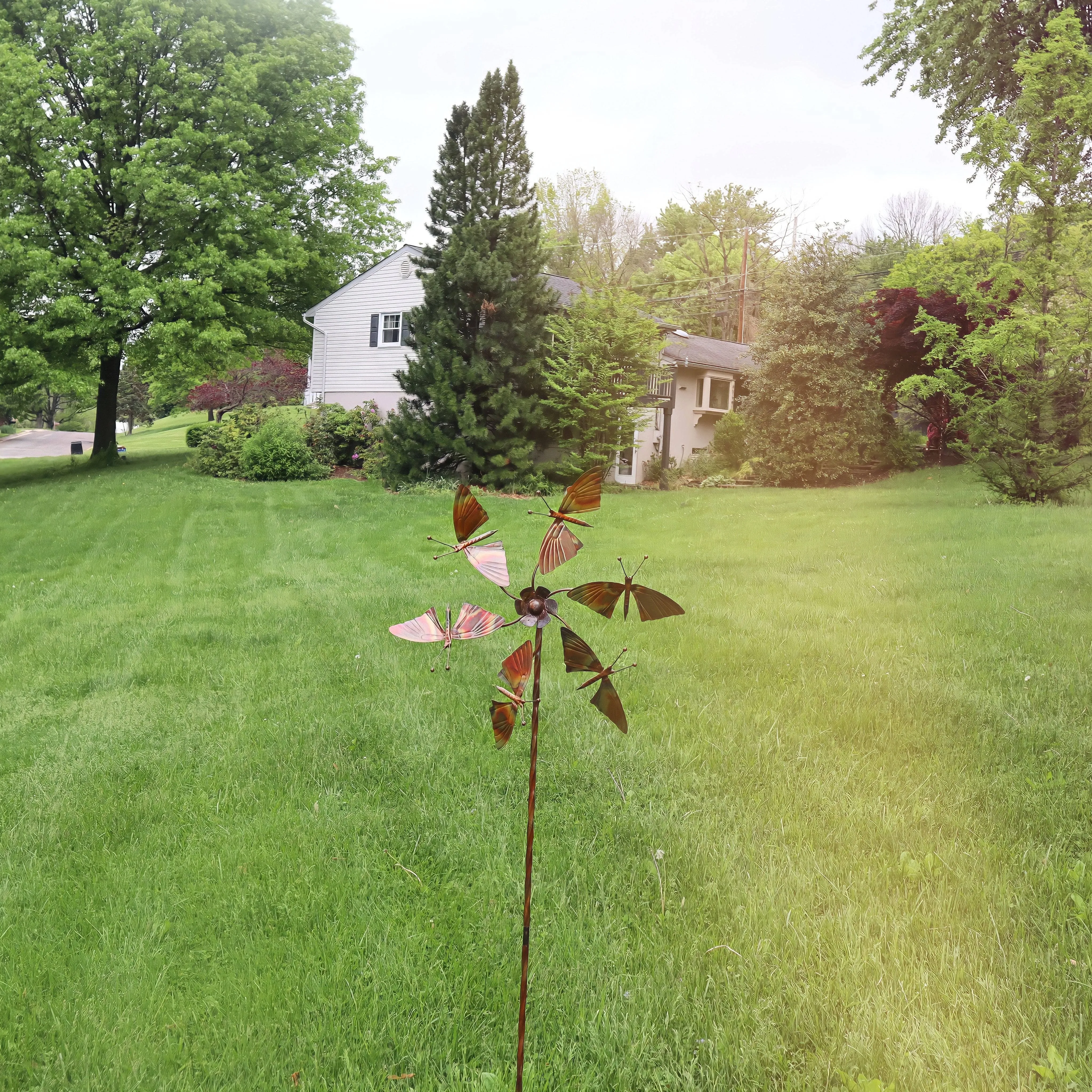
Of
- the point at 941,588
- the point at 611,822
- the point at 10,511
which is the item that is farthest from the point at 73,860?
the point at 10,511

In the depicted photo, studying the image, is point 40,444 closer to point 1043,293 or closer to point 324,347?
point 324,347

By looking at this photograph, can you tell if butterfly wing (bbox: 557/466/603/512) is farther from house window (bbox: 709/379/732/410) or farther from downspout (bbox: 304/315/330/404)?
house window (bbox: 709/379/732/410)

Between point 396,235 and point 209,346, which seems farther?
point 396,235

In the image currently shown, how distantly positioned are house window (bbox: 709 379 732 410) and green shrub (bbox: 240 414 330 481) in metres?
12.9

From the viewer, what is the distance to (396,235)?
922 inches

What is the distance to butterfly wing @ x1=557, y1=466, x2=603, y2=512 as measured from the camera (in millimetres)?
1181

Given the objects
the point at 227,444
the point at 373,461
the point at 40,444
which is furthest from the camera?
the point at 40,444

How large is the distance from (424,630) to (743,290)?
33776 mm

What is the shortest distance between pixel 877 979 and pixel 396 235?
24.8 metres

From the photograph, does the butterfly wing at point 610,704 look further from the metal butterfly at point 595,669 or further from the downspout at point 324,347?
the downspout at point 324,347

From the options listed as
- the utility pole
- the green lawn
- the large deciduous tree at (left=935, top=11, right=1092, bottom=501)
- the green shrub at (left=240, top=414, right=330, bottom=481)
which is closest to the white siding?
the green shrub at (left=240, top=414, right=330, bottom=481)

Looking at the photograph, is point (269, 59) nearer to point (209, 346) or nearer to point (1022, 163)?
point (209, 346)

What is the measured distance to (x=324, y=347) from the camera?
22969 mm

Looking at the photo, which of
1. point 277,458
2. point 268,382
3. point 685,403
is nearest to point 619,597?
point 277,458
